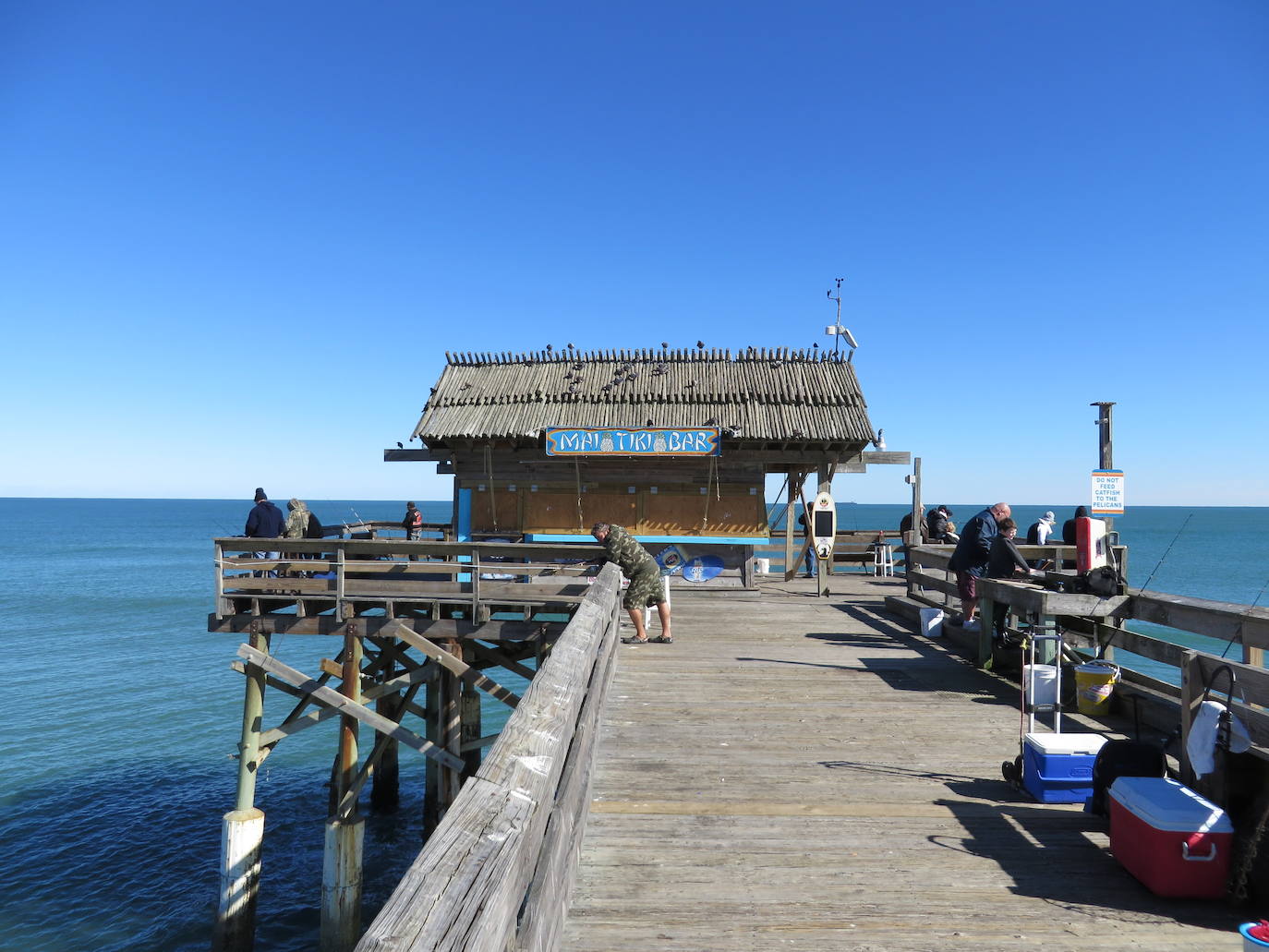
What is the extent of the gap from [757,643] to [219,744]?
49.6ft

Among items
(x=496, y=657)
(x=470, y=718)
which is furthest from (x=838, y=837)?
(x=470, y=718)

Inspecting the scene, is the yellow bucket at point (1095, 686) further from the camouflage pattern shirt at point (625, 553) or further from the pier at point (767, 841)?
the camouflage pattern shirt at point (625, 553)

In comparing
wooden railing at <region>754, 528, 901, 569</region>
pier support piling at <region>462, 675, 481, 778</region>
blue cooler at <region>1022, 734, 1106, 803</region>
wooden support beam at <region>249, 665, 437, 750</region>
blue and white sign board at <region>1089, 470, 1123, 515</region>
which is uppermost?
blue and white sign board at <region>1089, 470, 1123, 515</region>

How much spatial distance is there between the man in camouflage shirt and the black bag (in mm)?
5447

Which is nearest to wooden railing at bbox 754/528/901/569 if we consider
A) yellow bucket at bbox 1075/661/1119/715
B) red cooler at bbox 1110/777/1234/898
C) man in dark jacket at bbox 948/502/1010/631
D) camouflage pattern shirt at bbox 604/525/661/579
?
man in dark jacket at bbox 948/502/1010/631

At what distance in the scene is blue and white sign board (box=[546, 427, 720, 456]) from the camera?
1622 centimetres

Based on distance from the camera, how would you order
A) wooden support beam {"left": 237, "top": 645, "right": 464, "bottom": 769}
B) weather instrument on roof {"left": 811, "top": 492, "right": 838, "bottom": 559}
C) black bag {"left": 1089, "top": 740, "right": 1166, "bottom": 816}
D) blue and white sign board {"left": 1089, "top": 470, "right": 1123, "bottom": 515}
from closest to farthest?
black bag {"left": 1089, "top": 740, "right": 1166, "bottom": 816}, blue and white sign board {"left": 1089, "top": 470, "right": 1123, "bottom": 515}, wooden support beam {"left": 237, "top": 645, "right": 464, "bottom": 769}, weather instrument on roof {"left": 811, "top": 492, "right": 838, "bottom": 559}

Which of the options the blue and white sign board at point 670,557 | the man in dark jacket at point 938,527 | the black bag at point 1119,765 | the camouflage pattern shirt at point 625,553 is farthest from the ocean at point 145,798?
the black bag at point 1119,765

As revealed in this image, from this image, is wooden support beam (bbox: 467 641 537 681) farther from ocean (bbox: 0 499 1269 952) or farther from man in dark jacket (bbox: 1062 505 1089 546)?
man in dark jacket (bbox: 1062 505 1089 546)

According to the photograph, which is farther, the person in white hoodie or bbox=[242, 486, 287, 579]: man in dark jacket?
the person in white hoodie

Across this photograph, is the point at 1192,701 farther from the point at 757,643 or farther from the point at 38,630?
the point at 38,630

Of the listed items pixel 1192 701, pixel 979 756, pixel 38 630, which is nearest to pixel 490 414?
pixel 979 756

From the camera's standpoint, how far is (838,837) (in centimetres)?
448

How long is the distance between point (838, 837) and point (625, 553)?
206 inches
